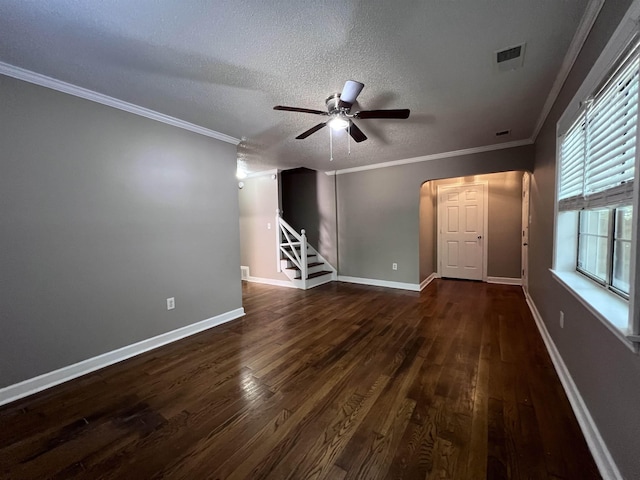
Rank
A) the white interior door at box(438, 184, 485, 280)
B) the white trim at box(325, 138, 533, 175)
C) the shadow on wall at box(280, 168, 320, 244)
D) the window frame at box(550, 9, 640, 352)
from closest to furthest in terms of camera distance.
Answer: the window frame at box(550, 9, 640, 352), the white trim at box(325, 138, 533, 175), the white interior door at box(438, 184, 485, 280), the shadow on wall at box(280, 168, 320, 244)

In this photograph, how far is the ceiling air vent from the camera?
5.79 ft

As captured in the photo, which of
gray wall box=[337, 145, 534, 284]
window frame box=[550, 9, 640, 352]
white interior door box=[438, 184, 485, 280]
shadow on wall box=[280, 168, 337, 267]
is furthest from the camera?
shadow on wall box=[280, 168, 337, 267]

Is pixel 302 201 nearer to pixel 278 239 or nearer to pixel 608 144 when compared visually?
pixel 278 239

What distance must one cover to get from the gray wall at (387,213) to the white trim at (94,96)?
2942 millimetres

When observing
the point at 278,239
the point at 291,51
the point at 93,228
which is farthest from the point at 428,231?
the point at 93,228

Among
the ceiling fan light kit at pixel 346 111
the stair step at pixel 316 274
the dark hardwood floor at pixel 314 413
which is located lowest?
the dark hardwood floor at pixel 314 413

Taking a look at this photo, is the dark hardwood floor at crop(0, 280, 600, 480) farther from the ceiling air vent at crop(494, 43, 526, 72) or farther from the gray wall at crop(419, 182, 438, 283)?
the ceiling air vent at crop(494, 43, 526, 72)

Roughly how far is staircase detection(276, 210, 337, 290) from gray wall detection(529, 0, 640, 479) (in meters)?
3.56

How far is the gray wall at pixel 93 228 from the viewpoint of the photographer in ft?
6.31

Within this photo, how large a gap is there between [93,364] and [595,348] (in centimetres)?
365

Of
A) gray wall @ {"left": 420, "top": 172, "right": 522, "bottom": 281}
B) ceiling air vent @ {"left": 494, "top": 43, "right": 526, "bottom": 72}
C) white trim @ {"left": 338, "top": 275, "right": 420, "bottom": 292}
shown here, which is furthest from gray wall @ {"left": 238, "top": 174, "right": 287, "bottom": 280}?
ceiling air vent @ {"left": 494, "top": 43, "right": 526, "bottom": 72}

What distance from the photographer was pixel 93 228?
7.50ft

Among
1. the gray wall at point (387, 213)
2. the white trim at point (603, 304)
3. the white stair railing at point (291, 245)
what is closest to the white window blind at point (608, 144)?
the white trim at point (603, 304)

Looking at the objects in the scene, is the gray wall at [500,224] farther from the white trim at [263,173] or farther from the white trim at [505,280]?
the white trim at [263,173]
